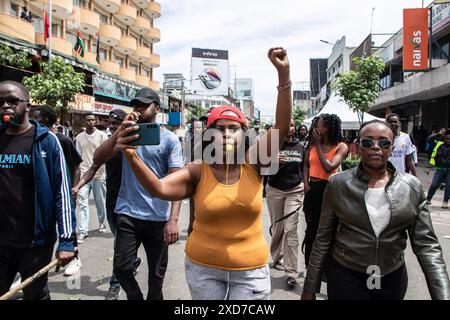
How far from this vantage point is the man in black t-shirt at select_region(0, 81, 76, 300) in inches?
102

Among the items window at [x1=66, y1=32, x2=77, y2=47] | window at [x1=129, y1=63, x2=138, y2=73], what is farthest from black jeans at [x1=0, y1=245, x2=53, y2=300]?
window at [x1=129, y1=63, x2=138, y2=73]

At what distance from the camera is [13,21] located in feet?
59.4

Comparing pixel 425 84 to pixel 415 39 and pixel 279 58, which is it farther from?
pixel 279 58

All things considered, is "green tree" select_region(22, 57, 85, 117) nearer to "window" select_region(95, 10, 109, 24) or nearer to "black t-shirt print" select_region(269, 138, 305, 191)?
"black t-shirt print" select_region(269, 138, 305, 191)

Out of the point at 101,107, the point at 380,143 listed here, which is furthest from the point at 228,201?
the point at 101,107

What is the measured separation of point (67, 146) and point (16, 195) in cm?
180

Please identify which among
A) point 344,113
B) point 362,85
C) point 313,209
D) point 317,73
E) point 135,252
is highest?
point 317,73

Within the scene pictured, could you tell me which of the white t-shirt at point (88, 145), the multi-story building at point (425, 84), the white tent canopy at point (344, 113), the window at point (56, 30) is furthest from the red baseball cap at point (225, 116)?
the window at point (56, 30)

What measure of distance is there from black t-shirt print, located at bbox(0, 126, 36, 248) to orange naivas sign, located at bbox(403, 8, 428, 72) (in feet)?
61.4

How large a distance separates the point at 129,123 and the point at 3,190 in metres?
1.24

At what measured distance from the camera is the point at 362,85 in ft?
48.7

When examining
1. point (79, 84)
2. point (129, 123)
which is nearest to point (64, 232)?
point (129, 123)
